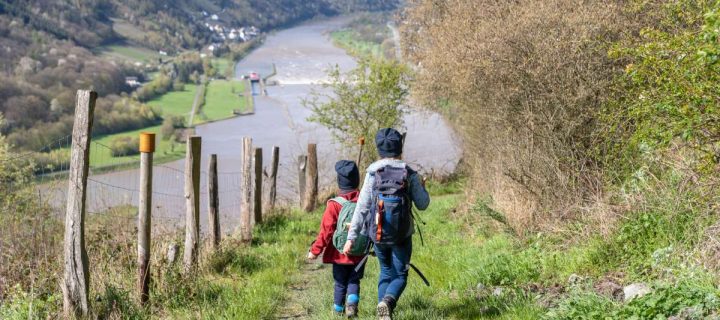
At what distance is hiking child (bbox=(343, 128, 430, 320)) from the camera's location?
5004 mm

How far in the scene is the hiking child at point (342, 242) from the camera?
559 centimetres

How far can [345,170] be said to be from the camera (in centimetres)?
566

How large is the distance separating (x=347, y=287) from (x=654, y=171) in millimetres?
3819

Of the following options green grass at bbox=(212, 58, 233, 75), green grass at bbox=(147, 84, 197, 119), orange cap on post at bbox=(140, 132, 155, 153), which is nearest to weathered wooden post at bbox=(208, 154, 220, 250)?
orange cap on post at bbox=(140, 132, 155, 153)

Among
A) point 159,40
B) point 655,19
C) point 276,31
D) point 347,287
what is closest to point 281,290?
point 347,287

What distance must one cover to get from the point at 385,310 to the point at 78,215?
2.59m

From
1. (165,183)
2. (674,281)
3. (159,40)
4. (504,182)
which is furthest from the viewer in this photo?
(159,40)

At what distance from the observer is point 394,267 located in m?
5.27

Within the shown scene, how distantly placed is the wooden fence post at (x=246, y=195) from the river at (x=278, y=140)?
37.4 inches

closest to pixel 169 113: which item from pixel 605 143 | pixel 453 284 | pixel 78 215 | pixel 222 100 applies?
pixel 222 100

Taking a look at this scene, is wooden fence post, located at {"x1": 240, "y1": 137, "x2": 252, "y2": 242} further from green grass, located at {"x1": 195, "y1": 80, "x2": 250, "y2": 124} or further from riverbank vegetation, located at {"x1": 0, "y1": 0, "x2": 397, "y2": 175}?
green grass, located at {"x1": 195, "y1": 80, "x2": 250, "y2": 124}

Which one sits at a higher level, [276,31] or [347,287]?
[276,31]

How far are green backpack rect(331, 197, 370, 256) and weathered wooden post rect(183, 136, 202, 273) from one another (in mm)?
2535

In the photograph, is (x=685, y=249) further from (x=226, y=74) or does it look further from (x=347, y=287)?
(x=226, y=74)
